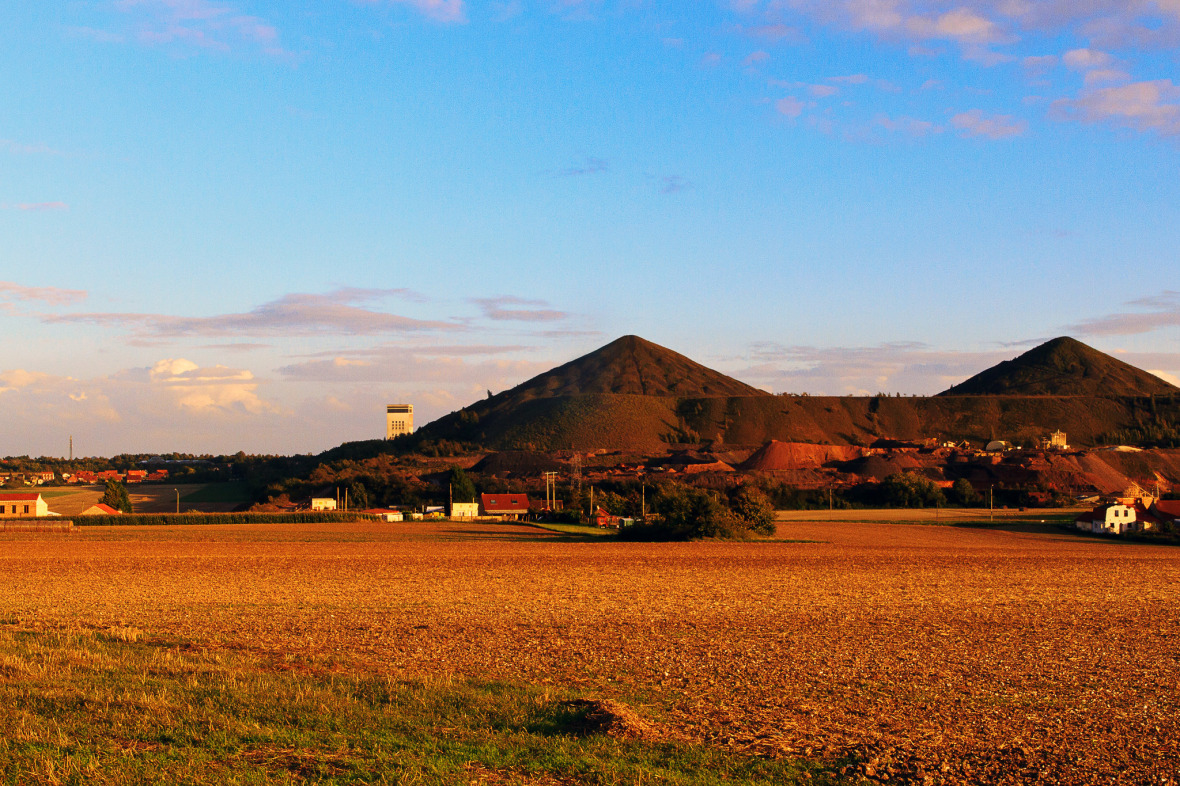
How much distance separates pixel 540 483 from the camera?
10194 cm

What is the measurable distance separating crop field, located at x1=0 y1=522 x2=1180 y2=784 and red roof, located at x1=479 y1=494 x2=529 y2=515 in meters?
55.0

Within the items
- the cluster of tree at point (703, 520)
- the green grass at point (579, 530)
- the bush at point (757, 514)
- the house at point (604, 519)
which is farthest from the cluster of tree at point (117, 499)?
the bush at point (757, 514)

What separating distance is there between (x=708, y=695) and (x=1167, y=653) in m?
8.66

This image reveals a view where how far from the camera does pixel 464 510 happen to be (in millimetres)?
82250

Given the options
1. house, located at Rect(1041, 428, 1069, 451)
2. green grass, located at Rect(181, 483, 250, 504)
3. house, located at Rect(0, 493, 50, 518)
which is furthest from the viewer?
house, located at Rect(1041, 428, 1069, 451)

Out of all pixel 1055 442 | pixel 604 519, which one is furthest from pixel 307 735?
pixel 1055 442

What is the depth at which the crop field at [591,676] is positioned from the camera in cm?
838

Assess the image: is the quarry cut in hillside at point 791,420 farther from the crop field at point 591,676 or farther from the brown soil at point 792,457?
the crop field at point 591,676

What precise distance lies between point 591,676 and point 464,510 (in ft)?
232

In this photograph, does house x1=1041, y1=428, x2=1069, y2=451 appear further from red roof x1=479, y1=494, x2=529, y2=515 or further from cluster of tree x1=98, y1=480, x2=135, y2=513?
cluster of tree x1=98, y1=480, x2=135, y2=513

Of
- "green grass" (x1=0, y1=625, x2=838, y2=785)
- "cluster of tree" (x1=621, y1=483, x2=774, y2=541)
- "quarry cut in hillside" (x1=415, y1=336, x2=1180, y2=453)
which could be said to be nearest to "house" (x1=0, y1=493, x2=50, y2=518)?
"cluster of tree" (x1=621, y1=483, x2=774, y2=541)

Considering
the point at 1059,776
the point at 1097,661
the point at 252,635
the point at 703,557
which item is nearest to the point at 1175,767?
the point at 1059,776

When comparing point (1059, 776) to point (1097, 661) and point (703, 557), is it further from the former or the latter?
point (703, 557)

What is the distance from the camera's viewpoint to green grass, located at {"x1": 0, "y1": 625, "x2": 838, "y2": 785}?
7785 mm
